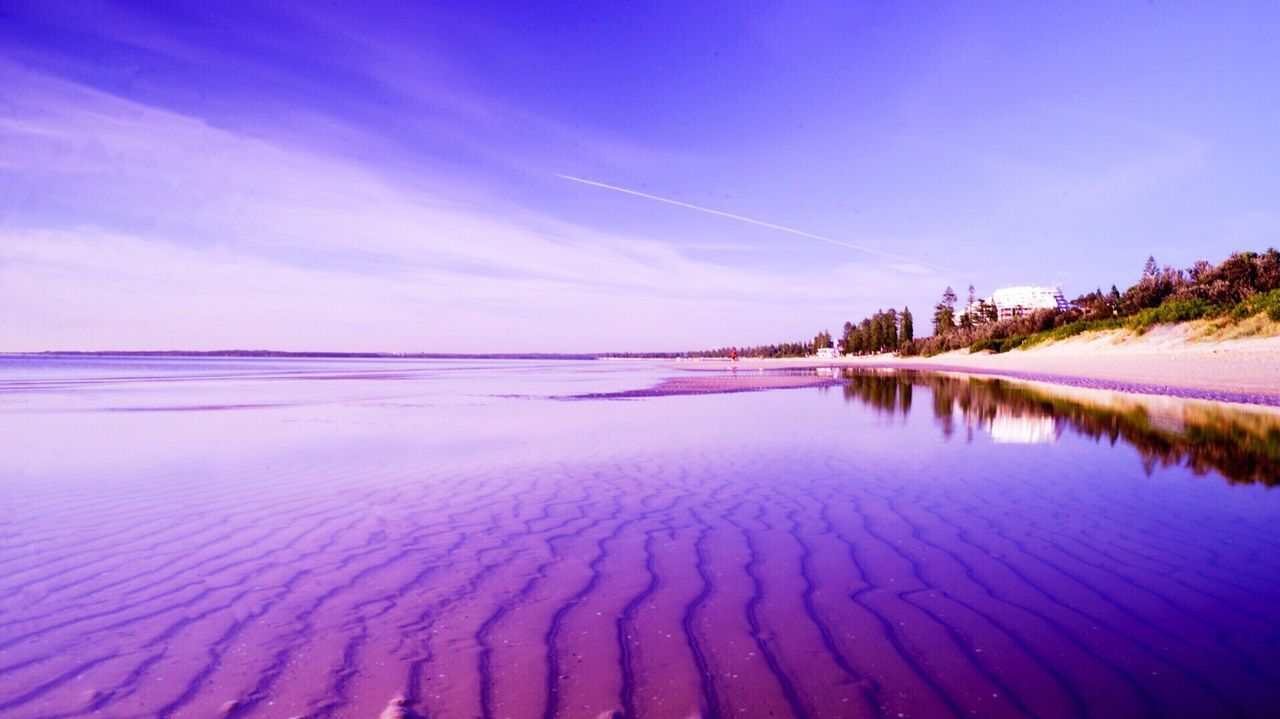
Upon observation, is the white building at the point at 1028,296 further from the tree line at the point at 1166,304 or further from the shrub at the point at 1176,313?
the shrub at the point at 1176,313

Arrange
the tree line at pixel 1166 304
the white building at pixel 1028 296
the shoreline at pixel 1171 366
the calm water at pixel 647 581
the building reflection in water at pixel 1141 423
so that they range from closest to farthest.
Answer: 1. the calm water at pixel 647 581
2. the building reflection in water at pixel 1141 423
3. the shoreline at pixel 1171 366
4. the tree line at pixel 1166 304
5. the white building at pixel 1028 296

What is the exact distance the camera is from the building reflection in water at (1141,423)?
352 inches

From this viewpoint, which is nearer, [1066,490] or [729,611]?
[729,611]

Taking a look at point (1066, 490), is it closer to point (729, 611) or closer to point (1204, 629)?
point (1204, 629)

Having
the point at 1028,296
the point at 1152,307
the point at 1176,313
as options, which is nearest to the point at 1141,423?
the point at 1176,313

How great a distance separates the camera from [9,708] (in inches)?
121

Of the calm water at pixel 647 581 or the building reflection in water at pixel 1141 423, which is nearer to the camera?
the calm water at pixel 647 581

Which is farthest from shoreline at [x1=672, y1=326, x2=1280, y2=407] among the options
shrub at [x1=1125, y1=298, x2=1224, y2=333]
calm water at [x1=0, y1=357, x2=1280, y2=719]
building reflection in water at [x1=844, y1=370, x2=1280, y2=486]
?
calm water at [x1=0, y1=357, x2=1280, y2=719]

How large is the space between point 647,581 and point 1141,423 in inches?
514

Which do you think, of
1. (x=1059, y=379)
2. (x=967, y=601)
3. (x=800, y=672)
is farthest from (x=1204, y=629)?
(x=1059, y=379)

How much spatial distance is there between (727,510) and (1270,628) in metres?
4.19

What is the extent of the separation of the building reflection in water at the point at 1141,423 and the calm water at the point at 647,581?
16 cm

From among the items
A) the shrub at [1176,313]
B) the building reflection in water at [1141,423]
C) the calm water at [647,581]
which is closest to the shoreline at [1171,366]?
the shrub at [1176,313]

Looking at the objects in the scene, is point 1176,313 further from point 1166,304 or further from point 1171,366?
point 1171,366
